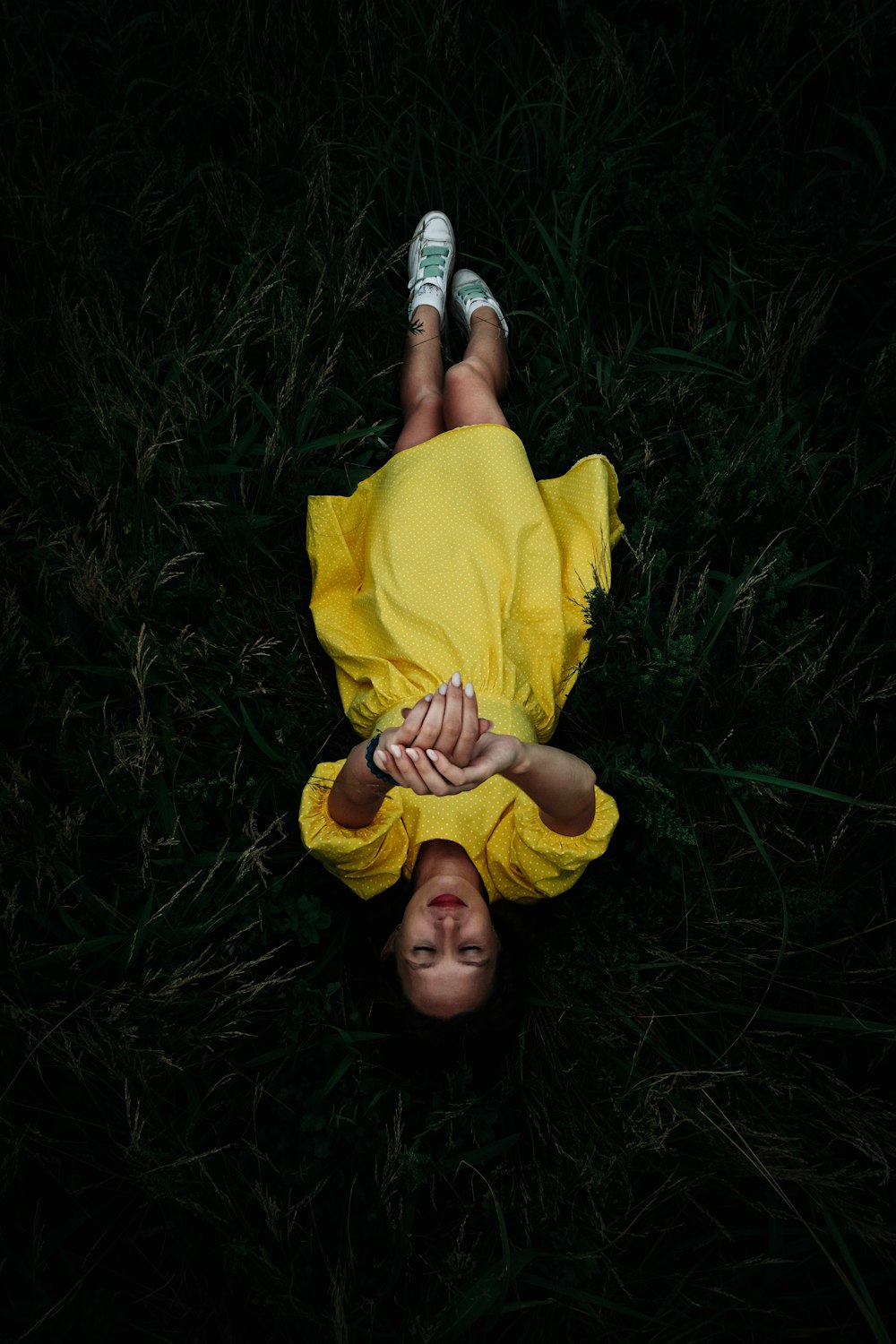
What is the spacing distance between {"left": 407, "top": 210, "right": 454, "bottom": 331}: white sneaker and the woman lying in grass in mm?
157

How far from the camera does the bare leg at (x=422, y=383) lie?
9.25ft

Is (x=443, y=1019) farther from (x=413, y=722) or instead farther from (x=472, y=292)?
(x=472, y=292)

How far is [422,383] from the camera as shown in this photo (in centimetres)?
292

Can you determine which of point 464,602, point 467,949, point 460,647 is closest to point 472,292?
point 464,602

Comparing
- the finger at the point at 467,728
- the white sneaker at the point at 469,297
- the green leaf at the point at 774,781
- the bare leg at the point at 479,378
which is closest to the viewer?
the finger at the point at 467,728

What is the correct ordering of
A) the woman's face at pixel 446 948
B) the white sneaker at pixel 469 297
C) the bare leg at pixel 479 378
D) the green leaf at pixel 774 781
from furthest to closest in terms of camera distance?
the white sneaker at pixel 469 297, the bare leg at pixel 479 378, the green leaf at pixel 774 781, the woman's face at pixel 446 948

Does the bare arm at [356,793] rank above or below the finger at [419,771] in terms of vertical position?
below

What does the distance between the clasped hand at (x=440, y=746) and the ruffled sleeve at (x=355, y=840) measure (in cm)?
44

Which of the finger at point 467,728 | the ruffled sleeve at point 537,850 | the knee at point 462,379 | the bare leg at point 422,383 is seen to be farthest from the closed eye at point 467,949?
the knee at point 462,379

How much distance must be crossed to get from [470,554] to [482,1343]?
86.8 inches

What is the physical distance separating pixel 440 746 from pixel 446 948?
62 centimetres

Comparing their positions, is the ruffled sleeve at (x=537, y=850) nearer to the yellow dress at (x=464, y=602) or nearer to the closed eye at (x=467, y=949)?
the yellow dress at (x=464, y=602)

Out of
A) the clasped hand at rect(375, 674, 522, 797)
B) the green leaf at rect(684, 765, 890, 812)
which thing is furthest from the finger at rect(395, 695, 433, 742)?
the green leaf at rect(684, 765, 890, 812)

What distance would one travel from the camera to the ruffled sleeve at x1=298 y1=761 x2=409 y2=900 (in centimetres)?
213
